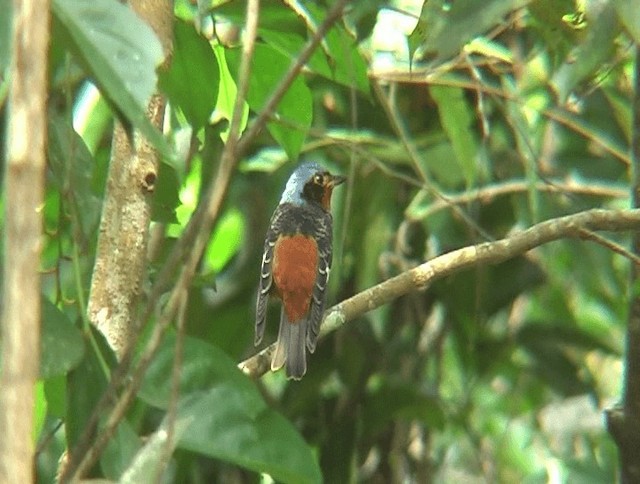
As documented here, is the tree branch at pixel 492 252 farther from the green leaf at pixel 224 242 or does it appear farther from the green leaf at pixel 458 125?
the green leaf at pixel 224 242

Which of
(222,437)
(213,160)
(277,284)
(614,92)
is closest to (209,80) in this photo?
(222,437)

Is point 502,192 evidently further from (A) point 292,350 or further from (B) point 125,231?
(B) point 125,231

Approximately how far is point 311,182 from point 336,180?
0.31 ft

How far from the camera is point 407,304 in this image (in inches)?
199

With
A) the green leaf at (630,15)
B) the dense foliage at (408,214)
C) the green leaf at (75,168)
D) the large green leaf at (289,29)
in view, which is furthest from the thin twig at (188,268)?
the large green leaf at (289,29)

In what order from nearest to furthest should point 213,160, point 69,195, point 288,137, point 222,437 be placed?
point 222,437, point 69,195, point 288,137, point 213,160

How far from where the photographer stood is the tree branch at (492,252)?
117 inches

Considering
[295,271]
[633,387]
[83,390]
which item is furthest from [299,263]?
[83,390]

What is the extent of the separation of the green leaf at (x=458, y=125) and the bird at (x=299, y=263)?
66 centimetres

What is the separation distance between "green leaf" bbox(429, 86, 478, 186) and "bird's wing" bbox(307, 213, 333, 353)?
63 cm

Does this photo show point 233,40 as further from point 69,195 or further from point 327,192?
point 69,195

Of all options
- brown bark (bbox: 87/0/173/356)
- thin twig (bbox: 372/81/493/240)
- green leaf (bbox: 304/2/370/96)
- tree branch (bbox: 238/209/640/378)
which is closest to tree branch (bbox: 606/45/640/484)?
tree branch (bbox: 238/209/640/378)

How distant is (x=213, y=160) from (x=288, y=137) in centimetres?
87

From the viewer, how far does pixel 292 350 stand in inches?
160
